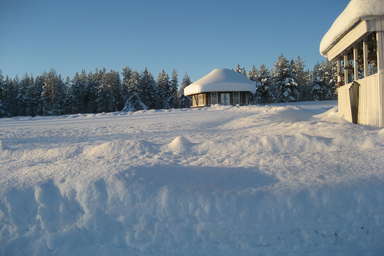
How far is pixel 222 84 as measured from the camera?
27234 millimetres

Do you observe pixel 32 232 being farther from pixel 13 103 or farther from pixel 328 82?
pixel 13 103

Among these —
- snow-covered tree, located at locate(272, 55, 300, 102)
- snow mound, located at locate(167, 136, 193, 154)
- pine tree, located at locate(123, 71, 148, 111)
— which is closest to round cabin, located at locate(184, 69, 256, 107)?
snow-covered tree, located at locate(272, 55, 300, 102)

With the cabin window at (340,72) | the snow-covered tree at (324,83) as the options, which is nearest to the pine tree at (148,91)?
the snow-covered tree at (324,83)

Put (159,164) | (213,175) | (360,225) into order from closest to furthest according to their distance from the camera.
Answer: (360,225)
(213,175)
(159,164)

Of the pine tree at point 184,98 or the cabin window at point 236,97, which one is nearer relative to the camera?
the cabin window at point 236,97

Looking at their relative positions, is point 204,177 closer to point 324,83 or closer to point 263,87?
point 263,87

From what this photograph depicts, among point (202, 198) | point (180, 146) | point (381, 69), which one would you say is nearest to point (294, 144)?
point (180, 146)

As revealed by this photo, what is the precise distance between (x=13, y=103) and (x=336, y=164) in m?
55.5

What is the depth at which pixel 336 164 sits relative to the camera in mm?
5094

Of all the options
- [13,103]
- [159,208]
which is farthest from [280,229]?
[13,103]

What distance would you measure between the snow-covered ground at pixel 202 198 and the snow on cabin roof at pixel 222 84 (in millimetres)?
21069

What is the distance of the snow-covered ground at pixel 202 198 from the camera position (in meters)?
3.67

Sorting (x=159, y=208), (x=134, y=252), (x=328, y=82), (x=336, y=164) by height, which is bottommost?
(x=134, y=252)

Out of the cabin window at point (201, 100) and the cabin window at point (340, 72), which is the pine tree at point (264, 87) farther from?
the cabin window at point (340, 72)
